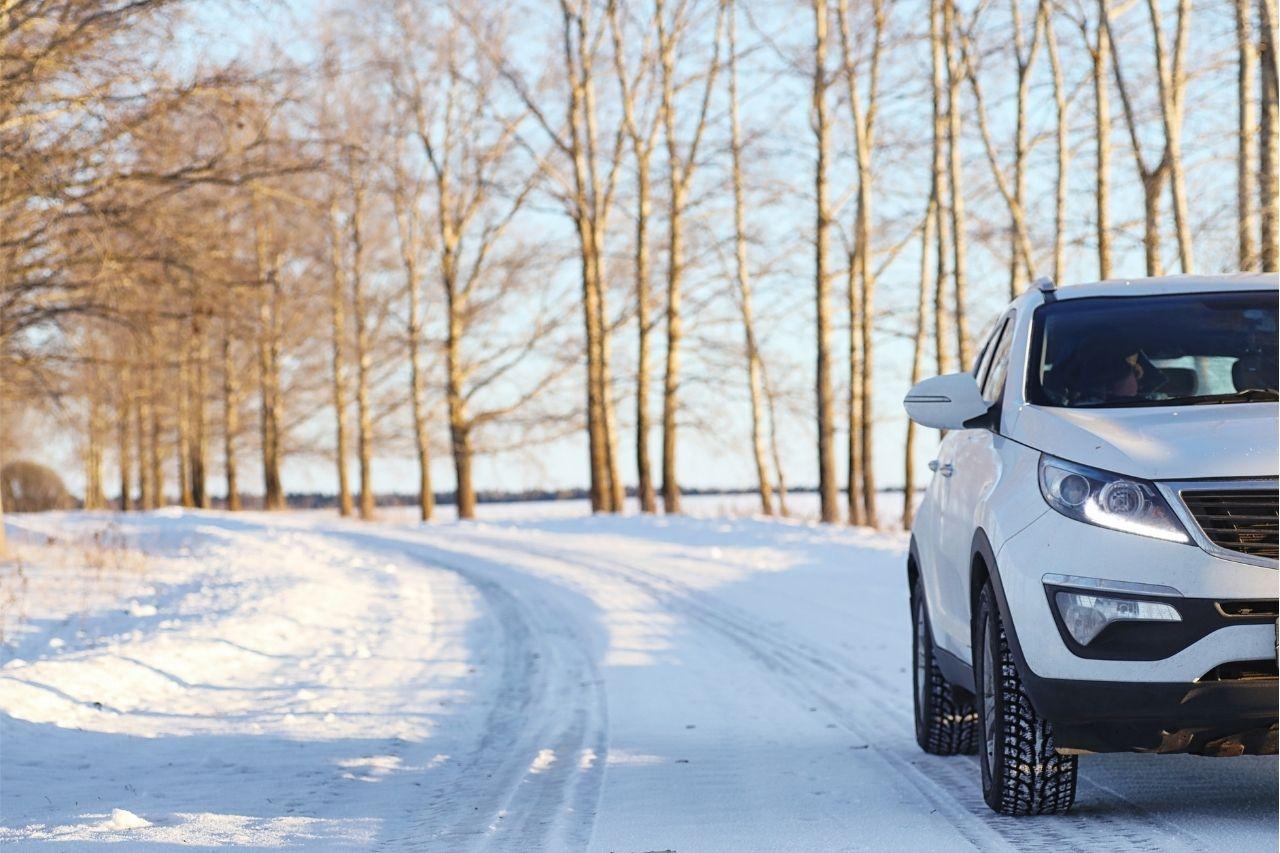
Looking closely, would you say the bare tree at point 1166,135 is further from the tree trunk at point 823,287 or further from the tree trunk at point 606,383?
the tree trunk at point 606,383

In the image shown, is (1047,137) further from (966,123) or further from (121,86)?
(121,86)

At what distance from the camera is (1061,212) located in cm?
2583

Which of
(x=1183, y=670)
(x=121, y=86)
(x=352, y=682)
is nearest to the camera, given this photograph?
(x=1183, y=670)

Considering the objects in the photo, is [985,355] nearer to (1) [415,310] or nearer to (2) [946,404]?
(2) [946,404]

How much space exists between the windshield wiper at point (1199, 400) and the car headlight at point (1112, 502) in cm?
78

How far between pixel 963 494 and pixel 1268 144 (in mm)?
13949

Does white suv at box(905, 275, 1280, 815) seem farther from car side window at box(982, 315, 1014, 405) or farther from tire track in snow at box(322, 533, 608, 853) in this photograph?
tire track in snow at box(322, 533, 608, 853)

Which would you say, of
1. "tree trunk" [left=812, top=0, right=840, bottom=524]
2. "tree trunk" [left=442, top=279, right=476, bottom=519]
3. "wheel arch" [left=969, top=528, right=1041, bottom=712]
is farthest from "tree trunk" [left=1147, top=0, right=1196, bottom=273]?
"tree trunk" [left=442, top=279, right=476, bottom=519]

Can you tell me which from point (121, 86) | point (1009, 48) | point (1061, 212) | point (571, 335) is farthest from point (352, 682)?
point (571, 335)

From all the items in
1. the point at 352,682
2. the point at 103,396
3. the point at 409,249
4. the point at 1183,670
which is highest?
the point at 409,249

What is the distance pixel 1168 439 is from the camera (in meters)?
5.08

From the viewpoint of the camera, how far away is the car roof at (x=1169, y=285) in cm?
641

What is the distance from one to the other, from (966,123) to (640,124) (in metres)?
7.57

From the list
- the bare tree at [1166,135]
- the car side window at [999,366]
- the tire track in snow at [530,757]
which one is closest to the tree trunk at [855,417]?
the bare tree at [1166,135]
